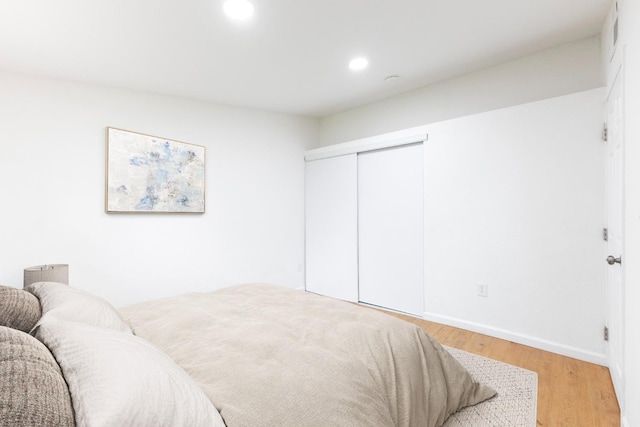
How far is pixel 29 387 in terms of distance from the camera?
64cm

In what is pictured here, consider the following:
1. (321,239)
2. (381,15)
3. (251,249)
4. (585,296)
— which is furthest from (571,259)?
(251,249)

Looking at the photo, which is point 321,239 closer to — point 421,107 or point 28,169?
point 421,107

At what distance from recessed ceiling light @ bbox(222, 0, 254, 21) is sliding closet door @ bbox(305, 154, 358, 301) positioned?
2237 mm

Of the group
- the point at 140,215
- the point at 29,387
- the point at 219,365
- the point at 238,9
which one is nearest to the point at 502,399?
the point at 219,365

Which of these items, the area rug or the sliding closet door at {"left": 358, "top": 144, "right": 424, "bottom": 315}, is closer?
the area rug

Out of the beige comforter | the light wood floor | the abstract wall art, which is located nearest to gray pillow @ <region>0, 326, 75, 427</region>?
the beige comforter

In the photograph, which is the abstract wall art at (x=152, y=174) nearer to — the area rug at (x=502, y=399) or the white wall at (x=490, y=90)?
the white wall at (x=490, y=90)

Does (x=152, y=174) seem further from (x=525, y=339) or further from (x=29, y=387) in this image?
(x=525, y=339)

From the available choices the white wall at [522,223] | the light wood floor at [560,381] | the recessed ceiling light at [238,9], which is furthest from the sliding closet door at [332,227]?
the recessed ceiling light at [238,9]

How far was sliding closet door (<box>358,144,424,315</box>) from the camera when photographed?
3596mm

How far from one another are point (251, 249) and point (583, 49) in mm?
3889

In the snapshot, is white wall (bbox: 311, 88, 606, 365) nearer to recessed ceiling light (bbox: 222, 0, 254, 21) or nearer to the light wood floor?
the light wood floor

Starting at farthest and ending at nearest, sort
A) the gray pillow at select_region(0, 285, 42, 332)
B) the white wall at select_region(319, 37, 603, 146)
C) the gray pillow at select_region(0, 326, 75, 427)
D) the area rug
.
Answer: the white wall at select_region(319, 37, 603, 146)
the area rug
the gray pillow at select_region(0, 285, 42, 332)
the gray pillow at select_region(0, 326, 75, 427)

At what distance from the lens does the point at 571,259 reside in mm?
2596
